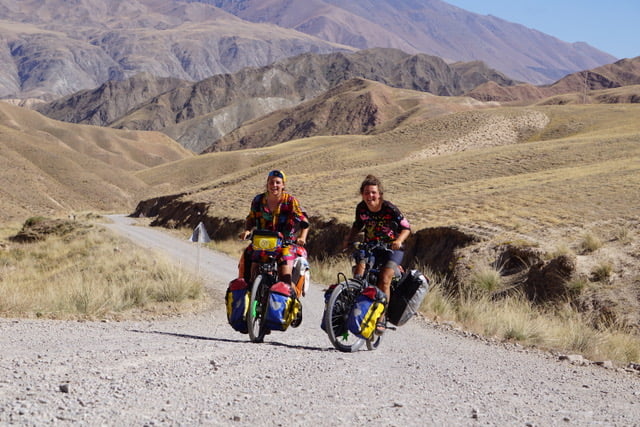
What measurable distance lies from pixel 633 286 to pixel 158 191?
98.5m

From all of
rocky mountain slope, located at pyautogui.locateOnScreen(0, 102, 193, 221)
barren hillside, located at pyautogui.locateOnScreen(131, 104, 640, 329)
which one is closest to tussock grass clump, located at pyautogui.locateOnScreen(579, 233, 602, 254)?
barren hillside, located at pyautogui.locateOnScreen(131, 104, 640, 329)

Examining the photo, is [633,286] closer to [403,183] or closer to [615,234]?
[615,234]

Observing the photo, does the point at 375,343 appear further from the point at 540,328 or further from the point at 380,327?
the point at 540,328

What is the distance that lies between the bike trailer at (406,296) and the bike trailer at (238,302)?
176cm

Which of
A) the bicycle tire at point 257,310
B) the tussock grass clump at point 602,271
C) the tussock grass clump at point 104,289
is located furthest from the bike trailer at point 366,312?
the tussock grass clump at point 602,271

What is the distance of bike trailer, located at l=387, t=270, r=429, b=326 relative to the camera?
26.1 feet

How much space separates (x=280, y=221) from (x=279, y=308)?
108 cm

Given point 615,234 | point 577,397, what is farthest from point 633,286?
point 577,397

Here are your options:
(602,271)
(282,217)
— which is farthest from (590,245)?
(282,217)

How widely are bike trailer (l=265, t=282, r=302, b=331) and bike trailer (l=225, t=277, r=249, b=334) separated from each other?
299mm

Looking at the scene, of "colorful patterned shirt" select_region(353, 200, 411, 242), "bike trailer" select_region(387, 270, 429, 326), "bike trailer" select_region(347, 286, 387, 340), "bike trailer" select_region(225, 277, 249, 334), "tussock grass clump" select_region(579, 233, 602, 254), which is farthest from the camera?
"tussock grass clump" select_region(579, 233, 602, 254)

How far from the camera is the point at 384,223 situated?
788 cm

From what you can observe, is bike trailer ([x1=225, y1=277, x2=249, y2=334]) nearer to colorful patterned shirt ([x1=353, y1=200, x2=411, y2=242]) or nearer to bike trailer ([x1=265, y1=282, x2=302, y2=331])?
bike trailer ([x1=265, y1=282, x2=302, y2=331])

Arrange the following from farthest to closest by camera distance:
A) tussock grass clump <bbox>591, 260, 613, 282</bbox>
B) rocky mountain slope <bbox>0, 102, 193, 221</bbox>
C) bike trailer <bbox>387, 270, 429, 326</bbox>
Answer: rocky mountain slope <bbox>0, 102, 193, 221</bbox>, tussock grass clump <bbox>591, 260, 613, 282</bbox>, bike trailer <bbox>387, 270, 429, 326</bbox>
